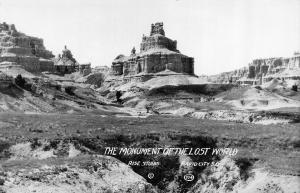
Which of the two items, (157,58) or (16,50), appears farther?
(157,58)

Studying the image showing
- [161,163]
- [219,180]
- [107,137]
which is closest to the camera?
[219,180]

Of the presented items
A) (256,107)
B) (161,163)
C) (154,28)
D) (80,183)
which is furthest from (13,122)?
(154,28)

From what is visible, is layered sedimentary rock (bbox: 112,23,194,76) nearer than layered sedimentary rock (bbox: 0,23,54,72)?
No

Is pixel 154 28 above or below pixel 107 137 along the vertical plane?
above

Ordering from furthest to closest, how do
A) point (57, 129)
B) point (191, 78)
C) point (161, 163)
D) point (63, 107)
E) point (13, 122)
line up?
point (191, 78)
point (63, 107)
point (13, 122)
point (57, 129)
point (161, 163)

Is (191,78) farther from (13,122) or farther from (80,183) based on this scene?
(80,183)

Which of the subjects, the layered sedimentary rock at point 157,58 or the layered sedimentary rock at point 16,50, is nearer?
the layered sedimentary rock at point 16,50

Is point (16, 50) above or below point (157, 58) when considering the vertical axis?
above

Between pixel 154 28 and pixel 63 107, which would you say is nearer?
pixel 63 107
